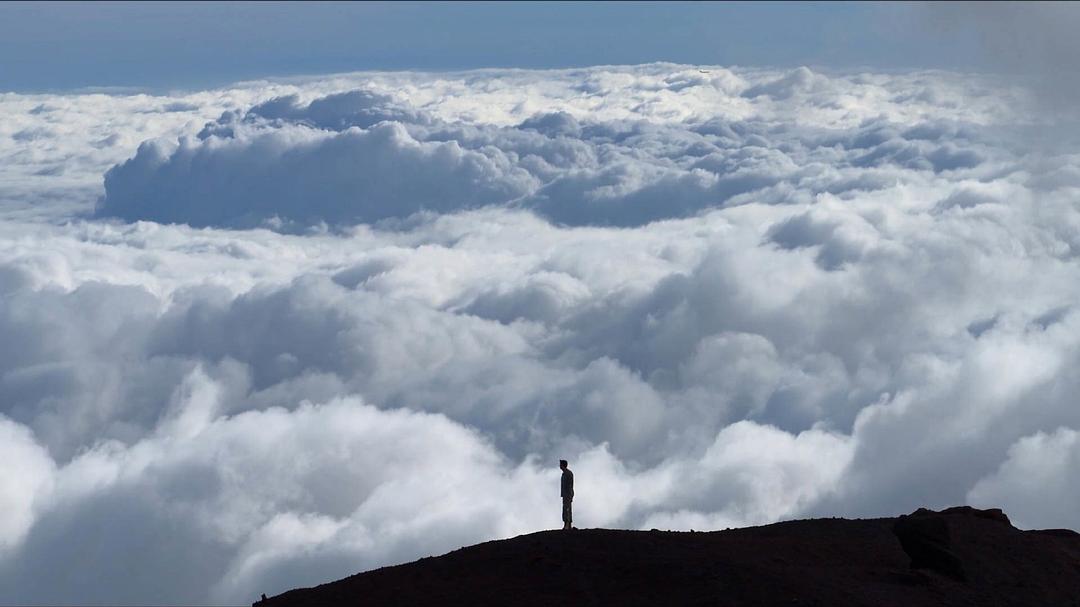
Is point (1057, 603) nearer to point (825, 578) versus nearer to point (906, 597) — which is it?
point (906, 597)

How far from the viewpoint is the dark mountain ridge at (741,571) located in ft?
96.9

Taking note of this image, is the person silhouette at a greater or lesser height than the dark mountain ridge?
greater

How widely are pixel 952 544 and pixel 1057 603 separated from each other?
3.76m

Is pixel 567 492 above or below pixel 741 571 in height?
above

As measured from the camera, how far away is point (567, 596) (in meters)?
29.4

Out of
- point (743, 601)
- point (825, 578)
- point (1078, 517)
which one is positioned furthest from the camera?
point (1078, 517)

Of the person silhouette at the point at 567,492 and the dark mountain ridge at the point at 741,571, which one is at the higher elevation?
the person silhouette at the point at 567,492

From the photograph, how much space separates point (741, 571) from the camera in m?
30.3

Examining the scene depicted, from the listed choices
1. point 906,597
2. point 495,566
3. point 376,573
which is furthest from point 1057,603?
point 376,573

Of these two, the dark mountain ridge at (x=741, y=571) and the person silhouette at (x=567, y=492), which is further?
the person silhouette at (x=567, y=492)

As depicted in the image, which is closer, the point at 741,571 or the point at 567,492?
the point at 741,571

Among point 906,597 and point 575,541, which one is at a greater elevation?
point 575,541

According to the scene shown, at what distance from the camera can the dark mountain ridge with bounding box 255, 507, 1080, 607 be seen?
96.9 ft

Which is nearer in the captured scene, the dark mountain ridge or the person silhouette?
the dark mountain ridge
